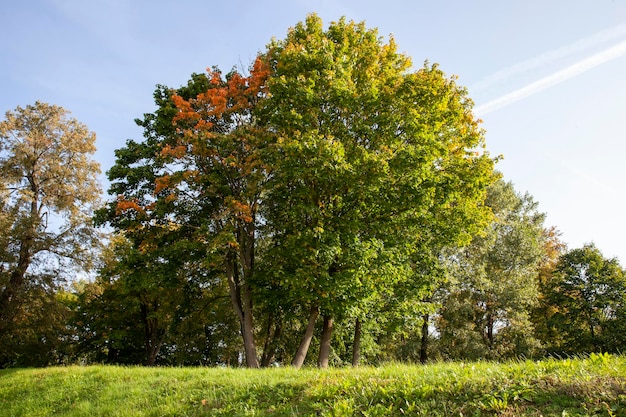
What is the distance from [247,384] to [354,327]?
36.9 ft

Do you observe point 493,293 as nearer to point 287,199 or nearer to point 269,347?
point 269,347

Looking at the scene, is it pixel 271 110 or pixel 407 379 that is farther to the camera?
pixel 271 110

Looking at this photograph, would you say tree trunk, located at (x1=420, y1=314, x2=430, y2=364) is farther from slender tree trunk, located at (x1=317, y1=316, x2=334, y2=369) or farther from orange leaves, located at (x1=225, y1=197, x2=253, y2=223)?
orange leaves, located at (x1=225, y1=197, x2=253, y2=223)

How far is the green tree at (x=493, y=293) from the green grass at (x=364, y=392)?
56.7ft

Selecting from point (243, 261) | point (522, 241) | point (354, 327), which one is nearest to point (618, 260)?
point (522, 241)

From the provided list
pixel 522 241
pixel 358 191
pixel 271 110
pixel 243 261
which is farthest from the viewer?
pixel 522 241

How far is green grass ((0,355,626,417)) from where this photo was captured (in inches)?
203

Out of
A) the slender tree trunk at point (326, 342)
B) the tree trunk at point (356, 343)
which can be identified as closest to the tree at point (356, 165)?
the slender tree trunk at point (326, 342)

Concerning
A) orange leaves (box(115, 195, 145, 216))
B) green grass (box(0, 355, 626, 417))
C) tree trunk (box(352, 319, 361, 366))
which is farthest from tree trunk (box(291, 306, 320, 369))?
orange leaves (box(115, 195, 145, 216))

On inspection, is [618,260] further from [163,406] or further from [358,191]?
[163,406]

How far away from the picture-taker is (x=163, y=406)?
8508 mm

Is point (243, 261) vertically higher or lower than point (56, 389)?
higher

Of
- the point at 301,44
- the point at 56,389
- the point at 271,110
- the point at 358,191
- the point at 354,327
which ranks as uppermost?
the point at 301,44

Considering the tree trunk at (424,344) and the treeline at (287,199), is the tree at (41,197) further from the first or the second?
the tree trunk at (424,344)
